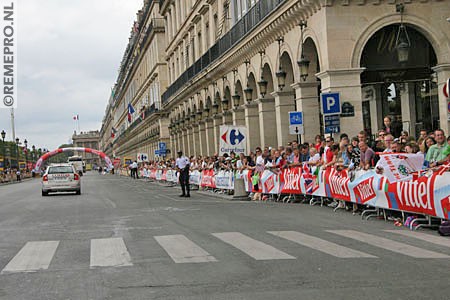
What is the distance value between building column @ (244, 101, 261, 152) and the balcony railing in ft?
10.9

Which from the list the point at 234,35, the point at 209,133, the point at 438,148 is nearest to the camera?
the point at 438,148

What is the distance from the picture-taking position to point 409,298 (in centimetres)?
661

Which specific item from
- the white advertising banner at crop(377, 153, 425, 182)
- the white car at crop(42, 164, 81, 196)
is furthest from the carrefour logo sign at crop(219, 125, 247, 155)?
the white advertising banner at crop(377, 153, 425, 182)

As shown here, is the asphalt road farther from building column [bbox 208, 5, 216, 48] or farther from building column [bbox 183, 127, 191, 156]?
building column [bbox 183, 127, 191, 156]

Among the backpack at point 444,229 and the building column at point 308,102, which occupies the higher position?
the building column at point 308,102

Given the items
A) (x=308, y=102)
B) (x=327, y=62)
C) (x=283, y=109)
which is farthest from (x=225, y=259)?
(x=283, y=109)

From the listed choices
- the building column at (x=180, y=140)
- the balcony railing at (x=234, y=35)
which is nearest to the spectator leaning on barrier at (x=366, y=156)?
the balcony railing at (x=234, y=35)

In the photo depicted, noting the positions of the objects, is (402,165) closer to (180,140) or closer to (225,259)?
(225,259)

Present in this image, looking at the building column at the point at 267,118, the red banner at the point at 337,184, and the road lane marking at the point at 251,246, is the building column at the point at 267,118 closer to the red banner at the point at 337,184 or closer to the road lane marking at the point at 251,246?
the red banner at the point at 337,184

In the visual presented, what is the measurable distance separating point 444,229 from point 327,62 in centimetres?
1159

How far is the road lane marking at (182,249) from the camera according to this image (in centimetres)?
942

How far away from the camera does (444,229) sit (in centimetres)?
1191

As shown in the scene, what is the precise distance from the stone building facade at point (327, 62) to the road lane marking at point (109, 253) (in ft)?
40.8

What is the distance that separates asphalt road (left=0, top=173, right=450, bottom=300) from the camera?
284 inches
